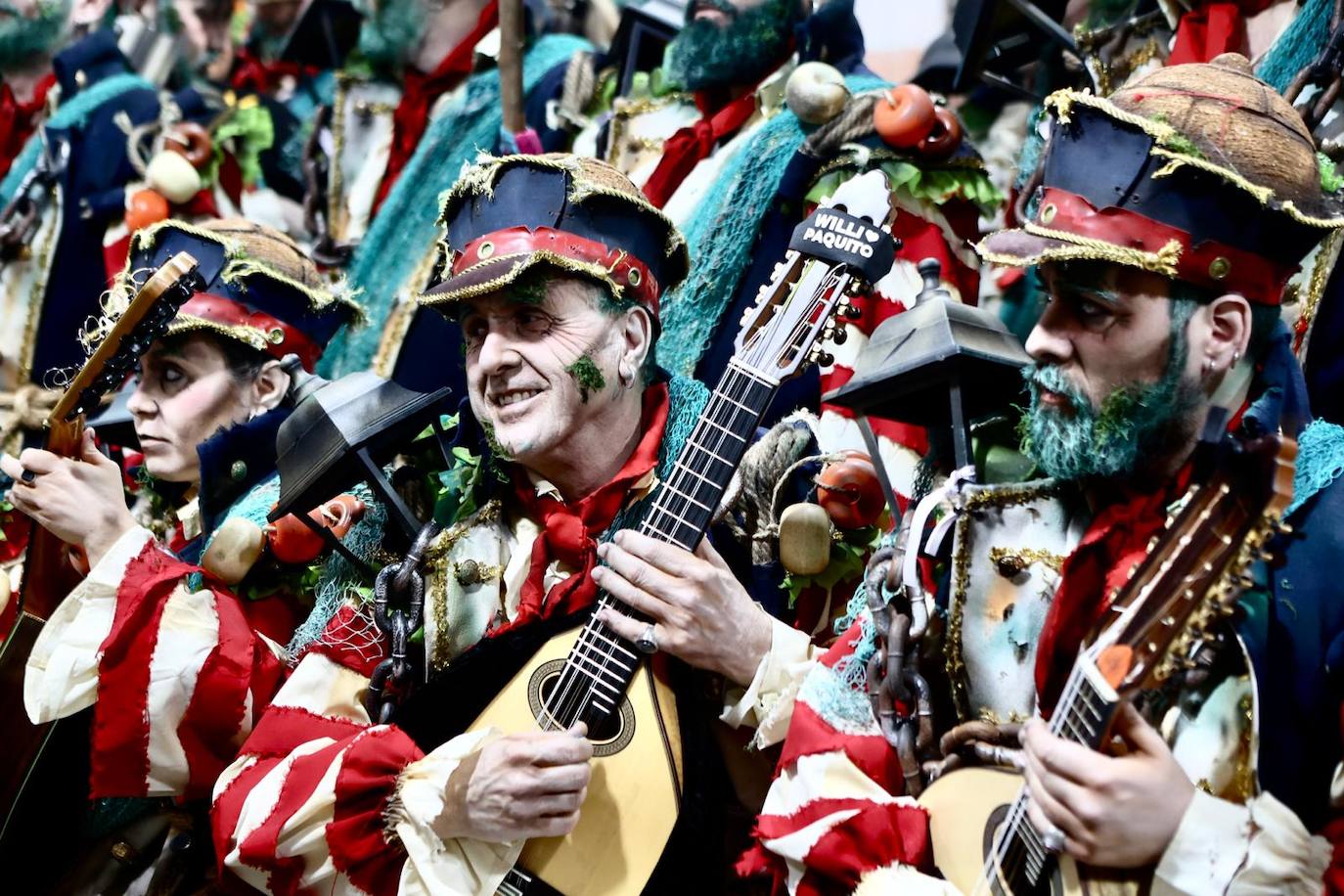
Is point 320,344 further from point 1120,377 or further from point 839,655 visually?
point 1120,377

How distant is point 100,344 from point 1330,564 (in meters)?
2.45

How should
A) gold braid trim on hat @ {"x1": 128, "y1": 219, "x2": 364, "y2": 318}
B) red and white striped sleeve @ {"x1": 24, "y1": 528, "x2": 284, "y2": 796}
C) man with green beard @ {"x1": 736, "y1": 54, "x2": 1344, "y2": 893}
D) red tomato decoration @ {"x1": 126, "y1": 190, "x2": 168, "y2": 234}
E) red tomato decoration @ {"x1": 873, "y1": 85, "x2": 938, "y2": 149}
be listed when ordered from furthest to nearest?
red tomato decoration @ {"x1": 126, "y1": 190, "x2": 168, "y2": 234} < gold braid trim on hat @ {"x1": 128, "y1": 219, "x2": 364, "y2": 318} < red tomato decoration @ {"x1": 873, "y1": 85, "x2": 938, "y2": 149} < red and white striped sleeve @ {"x1": 24, "y1": 528, "x2": 284, "y2": 796} < man with green beard @ {"x1": 736, "y1": 54, "x2": 1344, "y2": 893}

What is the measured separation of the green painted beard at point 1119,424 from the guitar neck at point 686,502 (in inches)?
22.5

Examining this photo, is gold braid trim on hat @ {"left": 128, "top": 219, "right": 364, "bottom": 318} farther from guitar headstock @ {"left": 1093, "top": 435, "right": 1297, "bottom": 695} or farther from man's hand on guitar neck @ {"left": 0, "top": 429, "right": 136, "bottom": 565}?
guitar headstock @ {"left": 1093, "top": 435, "right": 1297, "bottom": 695}

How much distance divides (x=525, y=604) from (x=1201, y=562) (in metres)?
1.46

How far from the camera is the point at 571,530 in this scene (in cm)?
319

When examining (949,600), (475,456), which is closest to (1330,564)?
(949,600)

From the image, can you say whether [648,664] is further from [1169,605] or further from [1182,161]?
[1182,161]

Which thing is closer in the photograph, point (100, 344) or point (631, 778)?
point (631, 778)

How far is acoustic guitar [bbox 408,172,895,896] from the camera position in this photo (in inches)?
112

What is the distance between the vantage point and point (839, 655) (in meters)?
2.80

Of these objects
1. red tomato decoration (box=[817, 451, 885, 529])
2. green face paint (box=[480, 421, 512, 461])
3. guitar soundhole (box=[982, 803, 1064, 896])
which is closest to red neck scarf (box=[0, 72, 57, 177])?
green face paint (box=[480, 421, 512, 461])

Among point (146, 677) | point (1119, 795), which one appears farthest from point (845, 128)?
point (1119, 795)

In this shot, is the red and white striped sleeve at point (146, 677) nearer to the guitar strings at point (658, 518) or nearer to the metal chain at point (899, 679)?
the guitar strings at point (658, 518)
